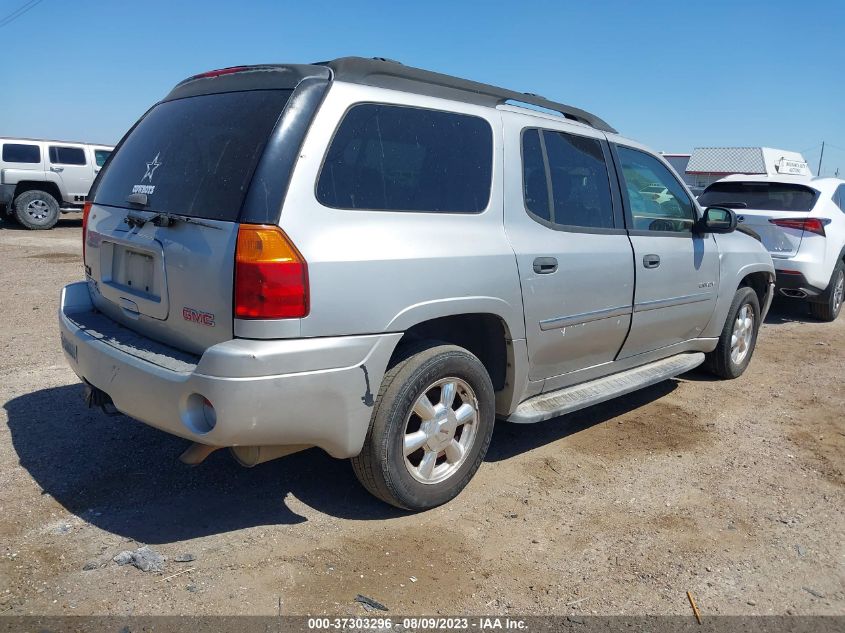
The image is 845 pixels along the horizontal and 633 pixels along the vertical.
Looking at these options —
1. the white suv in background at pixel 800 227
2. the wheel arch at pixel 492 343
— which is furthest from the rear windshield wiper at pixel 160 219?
the white suv in background at pixel 800 227

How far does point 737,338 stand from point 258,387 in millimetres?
4557

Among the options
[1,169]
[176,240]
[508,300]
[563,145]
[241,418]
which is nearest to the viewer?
[241,418]

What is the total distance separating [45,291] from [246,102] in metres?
6.80

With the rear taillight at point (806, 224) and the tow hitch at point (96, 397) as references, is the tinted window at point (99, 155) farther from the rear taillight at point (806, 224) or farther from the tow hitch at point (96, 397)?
the tow hitch at point (96, 397)

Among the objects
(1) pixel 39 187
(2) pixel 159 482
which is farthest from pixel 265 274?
(1) pixel 39 187

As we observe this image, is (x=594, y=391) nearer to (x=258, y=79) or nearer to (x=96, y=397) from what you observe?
(x=258, y=79)

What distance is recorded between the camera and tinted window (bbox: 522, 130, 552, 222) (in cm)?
373

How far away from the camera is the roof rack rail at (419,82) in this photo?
307 centimetres

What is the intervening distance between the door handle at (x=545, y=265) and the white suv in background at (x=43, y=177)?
1518cm

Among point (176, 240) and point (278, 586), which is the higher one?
point (176, 240)

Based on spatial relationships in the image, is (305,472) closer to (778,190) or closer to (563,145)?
(563,145)

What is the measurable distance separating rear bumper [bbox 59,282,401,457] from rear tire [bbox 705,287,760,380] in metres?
3.65

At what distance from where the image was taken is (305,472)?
3781 mm

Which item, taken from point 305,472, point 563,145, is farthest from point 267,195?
point 563,145
